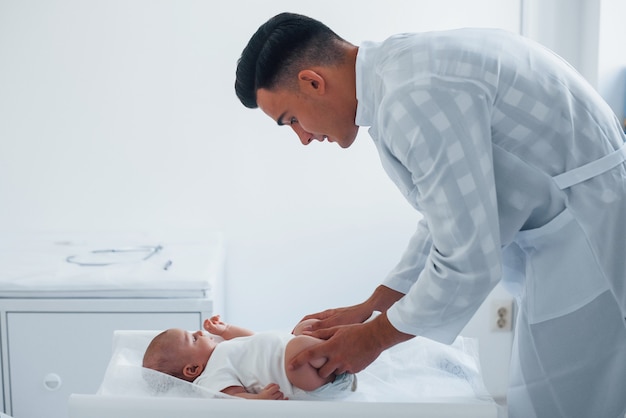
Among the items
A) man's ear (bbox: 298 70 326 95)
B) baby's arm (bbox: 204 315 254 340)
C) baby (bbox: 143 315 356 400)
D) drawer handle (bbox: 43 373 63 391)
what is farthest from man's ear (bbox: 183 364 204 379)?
drawer handle (bbox: 43 373 63 391)

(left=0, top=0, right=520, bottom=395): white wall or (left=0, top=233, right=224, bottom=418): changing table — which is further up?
(left=0, top=0, right=520, bottom=395): white wall

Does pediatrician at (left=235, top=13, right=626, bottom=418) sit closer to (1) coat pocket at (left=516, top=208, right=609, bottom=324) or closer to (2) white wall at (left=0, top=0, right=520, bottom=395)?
(1) coat pocket at (left=516, top=208, right=609, bottom=324)

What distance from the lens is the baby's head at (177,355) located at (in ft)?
5.01

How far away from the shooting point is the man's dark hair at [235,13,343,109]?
1.28 meters

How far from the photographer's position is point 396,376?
1513 millimetres

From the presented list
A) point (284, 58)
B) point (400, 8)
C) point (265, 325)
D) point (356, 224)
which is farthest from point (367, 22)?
point (284, 58)

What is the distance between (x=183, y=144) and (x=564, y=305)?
1447mm

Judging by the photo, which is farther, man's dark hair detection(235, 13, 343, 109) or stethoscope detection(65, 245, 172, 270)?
stethoscope detection(65, 245, 172, 270)

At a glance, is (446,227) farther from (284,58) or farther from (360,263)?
(360,263)

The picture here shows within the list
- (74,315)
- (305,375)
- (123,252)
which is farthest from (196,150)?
(305,375)

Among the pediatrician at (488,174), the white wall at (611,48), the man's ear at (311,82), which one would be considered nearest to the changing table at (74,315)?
the pediatrician at (488,174)

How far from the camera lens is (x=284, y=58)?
4.22 feet

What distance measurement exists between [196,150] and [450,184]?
143cm

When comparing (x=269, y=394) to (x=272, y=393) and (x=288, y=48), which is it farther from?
(x=288, y=48)
